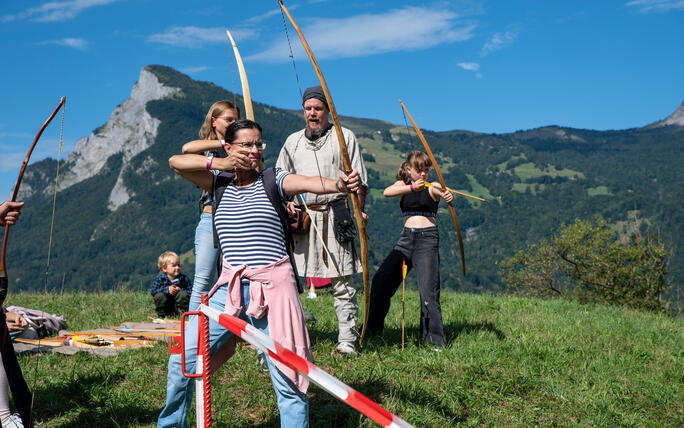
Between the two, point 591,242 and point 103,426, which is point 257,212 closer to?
point 103,426

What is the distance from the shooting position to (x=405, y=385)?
15.4 ft

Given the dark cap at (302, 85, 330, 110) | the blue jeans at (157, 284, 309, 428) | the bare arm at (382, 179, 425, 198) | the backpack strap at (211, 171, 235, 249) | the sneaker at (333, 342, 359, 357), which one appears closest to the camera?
the blue jeans at (157, 284, 309, 428)

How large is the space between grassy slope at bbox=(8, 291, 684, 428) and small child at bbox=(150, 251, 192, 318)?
1978 millimetres

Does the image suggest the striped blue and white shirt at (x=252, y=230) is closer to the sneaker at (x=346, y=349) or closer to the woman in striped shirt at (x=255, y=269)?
the woman in striped shirt at (x=255, y=269)

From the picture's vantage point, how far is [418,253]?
6000 millimetres

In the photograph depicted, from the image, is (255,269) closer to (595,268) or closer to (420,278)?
(420,278)

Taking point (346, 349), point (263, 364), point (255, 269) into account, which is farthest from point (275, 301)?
point (346, 349)

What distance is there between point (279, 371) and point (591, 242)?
25.4 m

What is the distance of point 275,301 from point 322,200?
234cm

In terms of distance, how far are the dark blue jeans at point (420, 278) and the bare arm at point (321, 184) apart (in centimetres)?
299

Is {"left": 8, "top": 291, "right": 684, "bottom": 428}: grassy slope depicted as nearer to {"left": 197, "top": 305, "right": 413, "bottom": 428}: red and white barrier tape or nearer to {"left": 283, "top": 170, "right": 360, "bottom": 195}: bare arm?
{"left": 197, "top": 305, "right": 413, "bottom": 428}: red and white barrier tape

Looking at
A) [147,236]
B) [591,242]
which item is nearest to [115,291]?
[591,242]

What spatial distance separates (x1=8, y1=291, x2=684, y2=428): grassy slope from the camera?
14.2ft

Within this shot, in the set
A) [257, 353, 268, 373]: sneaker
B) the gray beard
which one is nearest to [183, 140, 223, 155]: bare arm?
the gray beard
